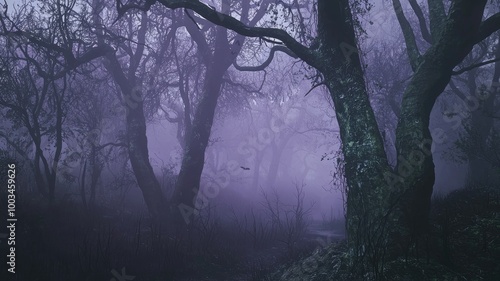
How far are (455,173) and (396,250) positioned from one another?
21612 mm

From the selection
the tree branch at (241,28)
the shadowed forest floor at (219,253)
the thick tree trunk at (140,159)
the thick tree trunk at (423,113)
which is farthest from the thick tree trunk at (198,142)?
the thick tree trunk at (423,113)

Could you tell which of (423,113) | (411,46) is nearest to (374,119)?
(423,113)

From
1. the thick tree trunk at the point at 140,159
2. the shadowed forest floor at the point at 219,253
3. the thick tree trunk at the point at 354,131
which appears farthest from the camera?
the thick tree trunk at the point at 140,159

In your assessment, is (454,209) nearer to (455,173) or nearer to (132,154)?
(132,154)

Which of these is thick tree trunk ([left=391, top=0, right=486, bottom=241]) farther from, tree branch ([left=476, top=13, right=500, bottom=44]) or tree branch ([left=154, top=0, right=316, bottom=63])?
tree branch ([left=154, top=0, right=316, bottom=63])

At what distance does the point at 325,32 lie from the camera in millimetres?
5328

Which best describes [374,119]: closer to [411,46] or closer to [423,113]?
[423,113]

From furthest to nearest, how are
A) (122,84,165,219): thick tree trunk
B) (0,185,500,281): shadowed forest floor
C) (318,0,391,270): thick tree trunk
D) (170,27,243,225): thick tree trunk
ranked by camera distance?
(122,84,165,219): thick tree trunk < (170,27,243,225): thick tree trunk < (318,0,391,270): thick tree trunk < (0,185,500,281): shadowed forest floor

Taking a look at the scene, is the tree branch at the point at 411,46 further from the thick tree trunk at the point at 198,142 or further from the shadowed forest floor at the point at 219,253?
the thick tree trunk at the point at 198,142

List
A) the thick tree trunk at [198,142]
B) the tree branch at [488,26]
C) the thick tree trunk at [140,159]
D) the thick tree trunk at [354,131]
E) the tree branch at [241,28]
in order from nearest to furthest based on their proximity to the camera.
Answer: the thick tree trunk at [354,131] < the tree branch at [488,26] < the tree branch at [241,28] < the thick tree trunk at [198,142] < the thick tree trunk at [140,159]

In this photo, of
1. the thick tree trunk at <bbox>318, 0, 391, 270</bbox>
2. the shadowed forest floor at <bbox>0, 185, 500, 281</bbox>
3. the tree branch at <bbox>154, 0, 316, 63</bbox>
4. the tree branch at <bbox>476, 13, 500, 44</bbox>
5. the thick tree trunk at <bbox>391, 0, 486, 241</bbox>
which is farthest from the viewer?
the tree branch at <bbox>154, 0, 316, 63</bbox>

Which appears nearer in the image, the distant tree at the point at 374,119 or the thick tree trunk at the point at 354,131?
the distant tree at the point at 374,119

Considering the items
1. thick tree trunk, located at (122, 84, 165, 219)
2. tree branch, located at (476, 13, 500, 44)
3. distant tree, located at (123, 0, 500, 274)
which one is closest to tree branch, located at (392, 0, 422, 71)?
distant tree, located at (123, 0, 500, 274)

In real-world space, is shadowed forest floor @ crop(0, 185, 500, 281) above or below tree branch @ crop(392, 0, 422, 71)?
below
